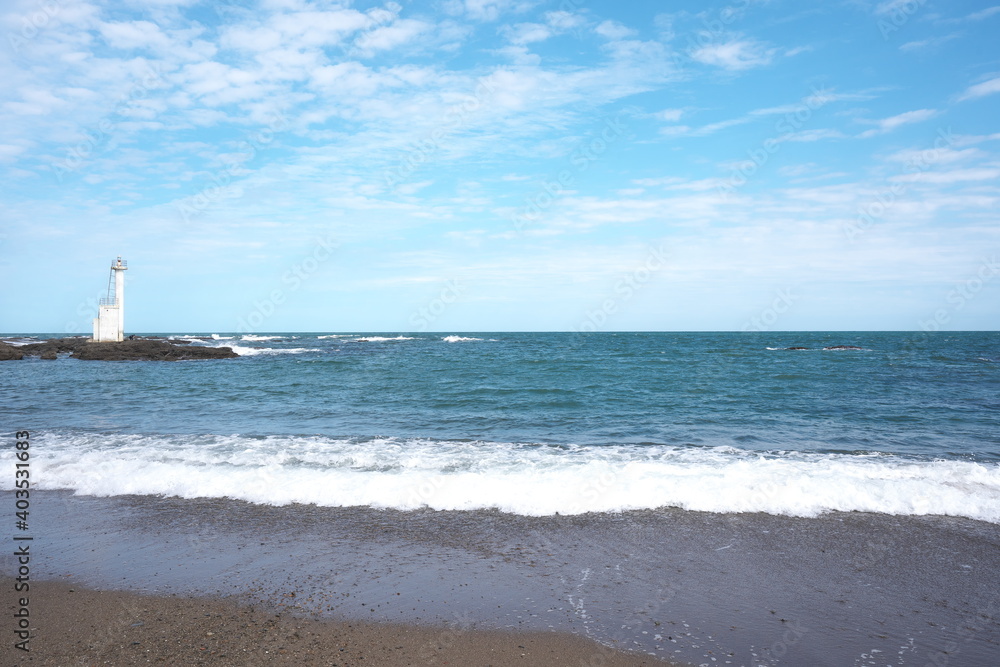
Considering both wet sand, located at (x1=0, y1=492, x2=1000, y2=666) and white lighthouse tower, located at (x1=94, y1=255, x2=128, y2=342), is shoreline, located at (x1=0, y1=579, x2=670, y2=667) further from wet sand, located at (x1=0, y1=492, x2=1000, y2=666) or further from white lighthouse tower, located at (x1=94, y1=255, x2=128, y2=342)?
white lighthouse tower, located at (x1=94, y1=255, x2=128, y2=342)

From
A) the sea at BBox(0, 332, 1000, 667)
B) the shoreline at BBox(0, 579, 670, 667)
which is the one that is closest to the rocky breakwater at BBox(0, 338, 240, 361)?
the sea at BBox(0, 332, 1000, 667)

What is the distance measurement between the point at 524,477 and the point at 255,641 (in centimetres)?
519

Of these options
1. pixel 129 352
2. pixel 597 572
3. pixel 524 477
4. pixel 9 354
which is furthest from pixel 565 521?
pixel 9 354

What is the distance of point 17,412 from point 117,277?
3399 cm

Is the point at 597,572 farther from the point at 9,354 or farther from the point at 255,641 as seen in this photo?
the point at 9,354

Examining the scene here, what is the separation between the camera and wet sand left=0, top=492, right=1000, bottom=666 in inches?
179

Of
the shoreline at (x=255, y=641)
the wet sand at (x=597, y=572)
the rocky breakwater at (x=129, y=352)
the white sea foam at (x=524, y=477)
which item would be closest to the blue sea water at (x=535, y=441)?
the white sea foam at (x=524, y=477)

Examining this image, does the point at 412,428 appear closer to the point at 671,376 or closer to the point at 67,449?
the point at 67,449

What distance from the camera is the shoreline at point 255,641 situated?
4168mm

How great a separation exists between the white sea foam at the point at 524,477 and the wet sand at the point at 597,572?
0.43 meters

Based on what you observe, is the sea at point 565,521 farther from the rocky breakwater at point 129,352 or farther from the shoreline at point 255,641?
the rocky breakwater at point 129,352

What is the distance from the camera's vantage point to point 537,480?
8.80 m

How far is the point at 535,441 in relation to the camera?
40.8 ft

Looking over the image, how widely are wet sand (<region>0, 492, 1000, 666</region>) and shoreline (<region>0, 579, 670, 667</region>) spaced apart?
11cm
